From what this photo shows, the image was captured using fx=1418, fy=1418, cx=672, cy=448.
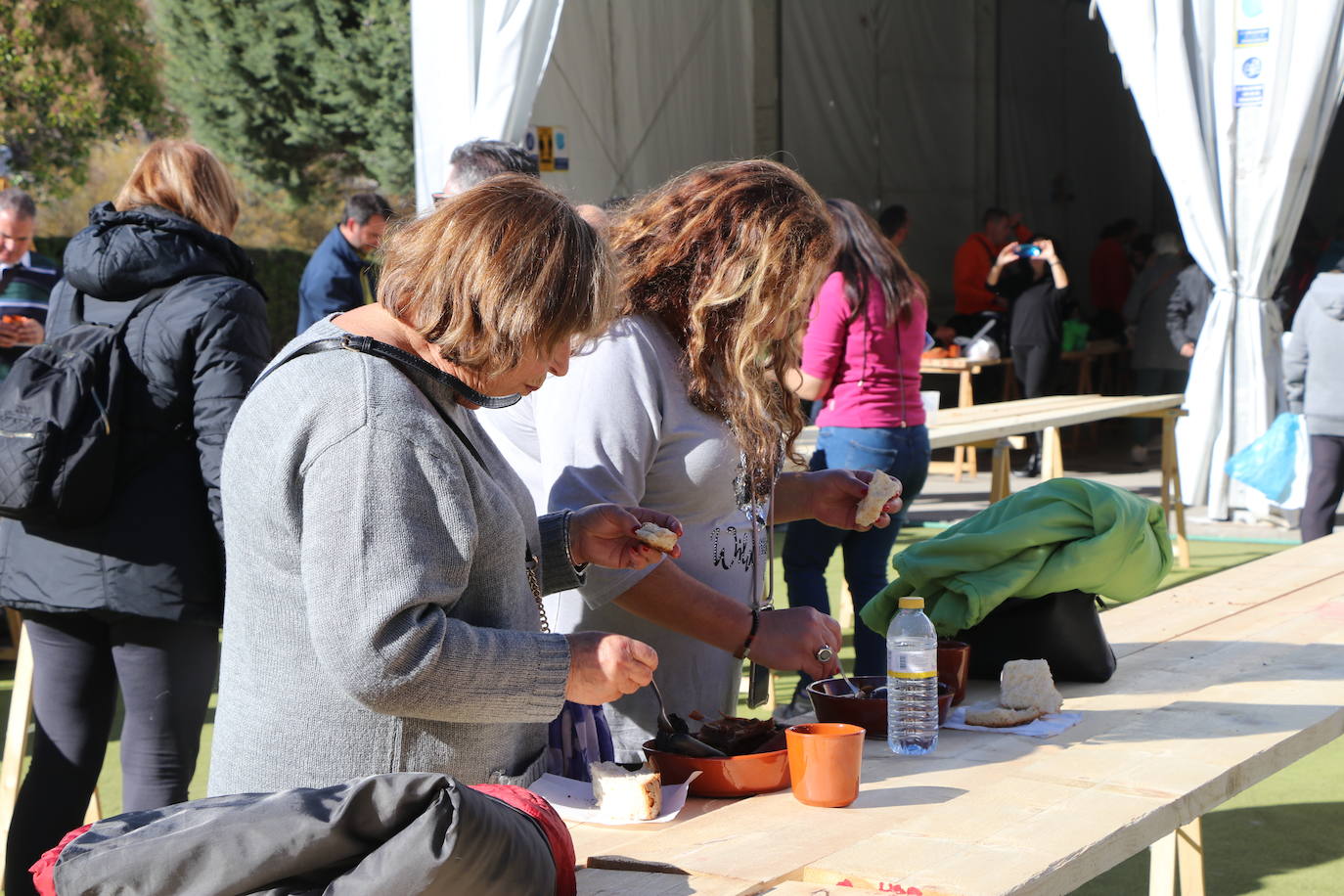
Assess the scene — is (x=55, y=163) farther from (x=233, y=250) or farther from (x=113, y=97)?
(x=233, y=250)

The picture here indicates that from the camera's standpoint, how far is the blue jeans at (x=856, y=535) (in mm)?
4316

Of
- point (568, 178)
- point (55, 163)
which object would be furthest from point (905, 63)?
point (55, 163)

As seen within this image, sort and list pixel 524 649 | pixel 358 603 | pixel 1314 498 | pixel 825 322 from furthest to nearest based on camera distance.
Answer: pixel 1314 498
pixel 825 322
pixel 524 649
pixel 358 603

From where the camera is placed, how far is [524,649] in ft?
4.81

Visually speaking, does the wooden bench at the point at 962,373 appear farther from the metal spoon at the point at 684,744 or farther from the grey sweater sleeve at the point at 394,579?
the grey sweater sleeve at the point at 394,579

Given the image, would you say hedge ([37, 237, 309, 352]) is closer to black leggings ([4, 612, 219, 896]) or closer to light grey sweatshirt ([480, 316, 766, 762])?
black leggings ([4, 612, 219, 896])

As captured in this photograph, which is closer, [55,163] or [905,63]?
[905,63]

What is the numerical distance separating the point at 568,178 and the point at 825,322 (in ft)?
15.6

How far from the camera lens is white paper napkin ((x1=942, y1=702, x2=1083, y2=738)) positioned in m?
2.06

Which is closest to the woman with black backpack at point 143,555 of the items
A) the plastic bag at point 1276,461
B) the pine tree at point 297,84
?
the plastic bag at point 1276,461

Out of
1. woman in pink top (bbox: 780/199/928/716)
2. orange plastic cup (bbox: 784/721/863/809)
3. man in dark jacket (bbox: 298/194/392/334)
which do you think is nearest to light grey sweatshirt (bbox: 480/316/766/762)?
orange plastic cup (bbox: 784/721/863/809)

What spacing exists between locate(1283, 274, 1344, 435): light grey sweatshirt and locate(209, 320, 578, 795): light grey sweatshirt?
5.12 meters

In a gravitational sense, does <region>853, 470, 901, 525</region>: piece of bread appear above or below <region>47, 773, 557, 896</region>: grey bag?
above

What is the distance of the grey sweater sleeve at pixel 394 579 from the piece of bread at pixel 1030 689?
38.5 inches
